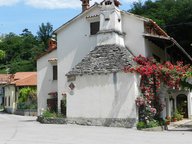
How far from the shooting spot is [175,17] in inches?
1912

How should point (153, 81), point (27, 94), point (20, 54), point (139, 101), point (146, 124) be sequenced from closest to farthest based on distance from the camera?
point (146, 124) → point (139, 101) → point (153, 81) → point (27, 94) → point (20, 54)

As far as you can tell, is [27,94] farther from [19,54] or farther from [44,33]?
[44,33]

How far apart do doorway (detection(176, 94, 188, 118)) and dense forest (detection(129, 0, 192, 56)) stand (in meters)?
8.91

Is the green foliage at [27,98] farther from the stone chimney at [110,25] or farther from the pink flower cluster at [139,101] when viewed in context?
the pink flower cluster at [139,101]

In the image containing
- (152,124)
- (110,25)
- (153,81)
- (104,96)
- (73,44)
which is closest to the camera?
(152,124)

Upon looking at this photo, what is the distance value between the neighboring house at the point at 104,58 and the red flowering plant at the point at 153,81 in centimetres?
46

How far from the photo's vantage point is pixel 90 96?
26.0 m

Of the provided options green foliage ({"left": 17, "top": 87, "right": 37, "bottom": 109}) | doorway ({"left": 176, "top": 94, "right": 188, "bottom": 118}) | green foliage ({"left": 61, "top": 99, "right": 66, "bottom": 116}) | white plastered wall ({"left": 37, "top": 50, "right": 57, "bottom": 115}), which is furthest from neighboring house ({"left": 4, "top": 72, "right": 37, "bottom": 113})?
doorway ({"left": 176, "top": 94, "right": 188, "bottom": 118})

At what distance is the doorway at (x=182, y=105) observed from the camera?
121ft

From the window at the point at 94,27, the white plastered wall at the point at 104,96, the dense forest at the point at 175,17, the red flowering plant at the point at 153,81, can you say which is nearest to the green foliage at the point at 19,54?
the dense forest at the point at 175,17

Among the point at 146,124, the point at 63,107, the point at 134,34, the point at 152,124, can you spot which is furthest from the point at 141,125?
the point at 63,107

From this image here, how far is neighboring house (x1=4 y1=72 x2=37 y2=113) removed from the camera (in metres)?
51.5

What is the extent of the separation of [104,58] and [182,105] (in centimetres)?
1385

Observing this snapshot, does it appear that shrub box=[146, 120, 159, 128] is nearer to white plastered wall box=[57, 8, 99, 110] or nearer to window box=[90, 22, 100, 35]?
white plastered wall box=[57, 8, 99, 110]
